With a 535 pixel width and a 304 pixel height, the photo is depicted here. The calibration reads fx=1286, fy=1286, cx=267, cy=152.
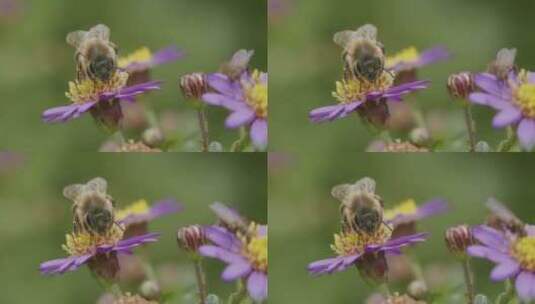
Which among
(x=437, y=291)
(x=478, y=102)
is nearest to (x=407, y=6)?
(x=478, y=102)

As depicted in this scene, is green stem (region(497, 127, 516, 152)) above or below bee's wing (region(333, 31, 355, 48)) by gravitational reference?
below

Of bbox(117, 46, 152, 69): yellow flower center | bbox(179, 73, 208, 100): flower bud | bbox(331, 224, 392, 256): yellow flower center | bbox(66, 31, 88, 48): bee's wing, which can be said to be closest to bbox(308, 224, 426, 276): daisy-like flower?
bbox(331, 224, 392, 256): yellow flower center

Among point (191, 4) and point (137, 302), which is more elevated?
point (191, 4)

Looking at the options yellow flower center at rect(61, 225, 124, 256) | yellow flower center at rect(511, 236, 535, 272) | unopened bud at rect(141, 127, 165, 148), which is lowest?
yellow flower center at rect(511, 236, 535, 272)

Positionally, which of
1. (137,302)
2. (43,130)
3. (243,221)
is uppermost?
(43,130)

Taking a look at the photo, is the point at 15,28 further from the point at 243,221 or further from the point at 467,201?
the point at 467,201

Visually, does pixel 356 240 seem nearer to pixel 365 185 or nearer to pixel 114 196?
pixel 365 185

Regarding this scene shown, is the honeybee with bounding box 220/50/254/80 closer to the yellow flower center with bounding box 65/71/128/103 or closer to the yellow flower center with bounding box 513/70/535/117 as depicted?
the yellow flower center with bounding box 65/71/128/103
